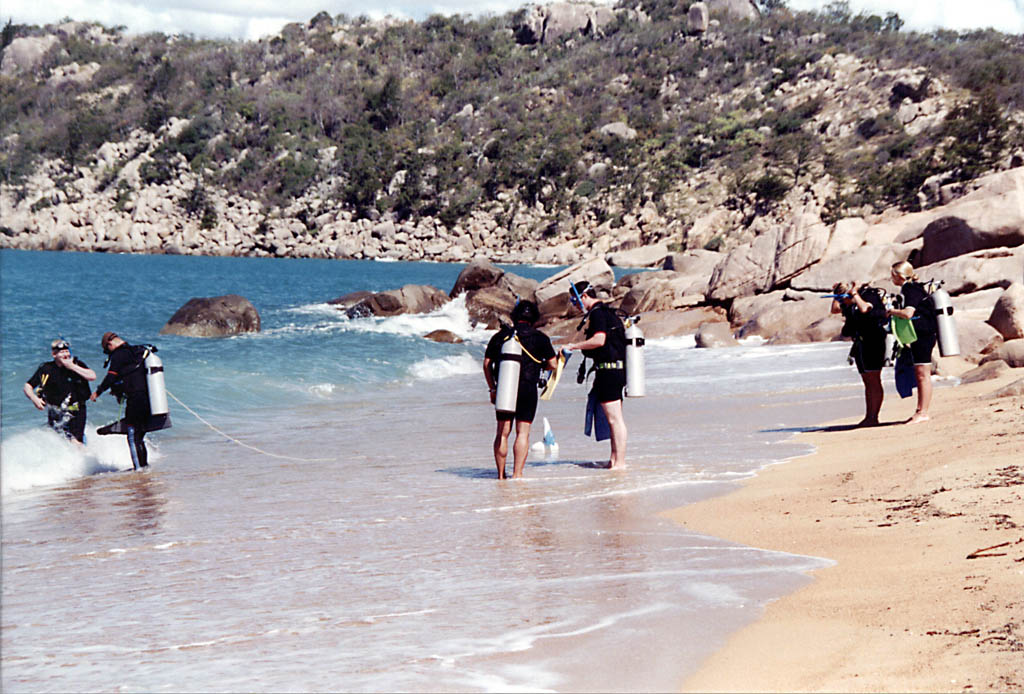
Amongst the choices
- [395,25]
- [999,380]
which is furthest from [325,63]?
[999,380]

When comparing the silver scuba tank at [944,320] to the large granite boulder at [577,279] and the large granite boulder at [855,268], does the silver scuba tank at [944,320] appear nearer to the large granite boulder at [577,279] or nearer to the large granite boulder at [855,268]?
the large granite boulder at [855,268]

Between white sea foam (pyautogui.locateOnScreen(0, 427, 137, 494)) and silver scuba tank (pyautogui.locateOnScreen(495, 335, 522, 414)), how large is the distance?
5.14 metres

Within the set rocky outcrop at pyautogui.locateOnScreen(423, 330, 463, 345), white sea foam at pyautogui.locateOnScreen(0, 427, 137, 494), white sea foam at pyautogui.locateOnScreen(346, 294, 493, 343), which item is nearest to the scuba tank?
white sea foam at pyautogui.locateOnScreen(0, 427, 137, 494)

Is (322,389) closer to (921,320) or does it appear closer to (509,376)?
(509,376)

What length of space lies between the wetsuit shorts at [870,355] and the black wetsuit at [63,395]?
9.04 m

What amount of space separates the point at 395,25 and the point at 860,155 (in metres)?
89.4

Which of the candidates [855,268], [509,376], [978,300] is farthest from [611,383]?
[855,268]

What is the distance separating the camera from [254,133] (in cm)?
13138

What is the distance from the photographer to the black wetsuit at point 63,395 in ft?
39.9

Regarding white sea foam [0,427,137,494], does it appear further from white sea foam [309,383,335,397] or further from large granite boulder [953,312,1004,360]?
large granite boulder [953,312,1004,360]

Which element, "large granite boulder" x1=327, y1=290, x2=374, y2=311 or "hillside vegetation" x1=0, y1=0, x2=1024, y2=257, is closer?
"large granite boulder" x1=327, y1=290, x2=374, y2=311

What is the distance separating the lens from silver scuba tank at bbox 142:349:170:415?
11.6 m

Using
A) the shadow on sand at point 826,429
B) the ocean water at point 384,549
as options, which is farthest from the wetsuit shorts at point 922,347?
the ocean water at point 384,549

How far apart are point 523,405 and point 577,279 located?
2770 centimetres
